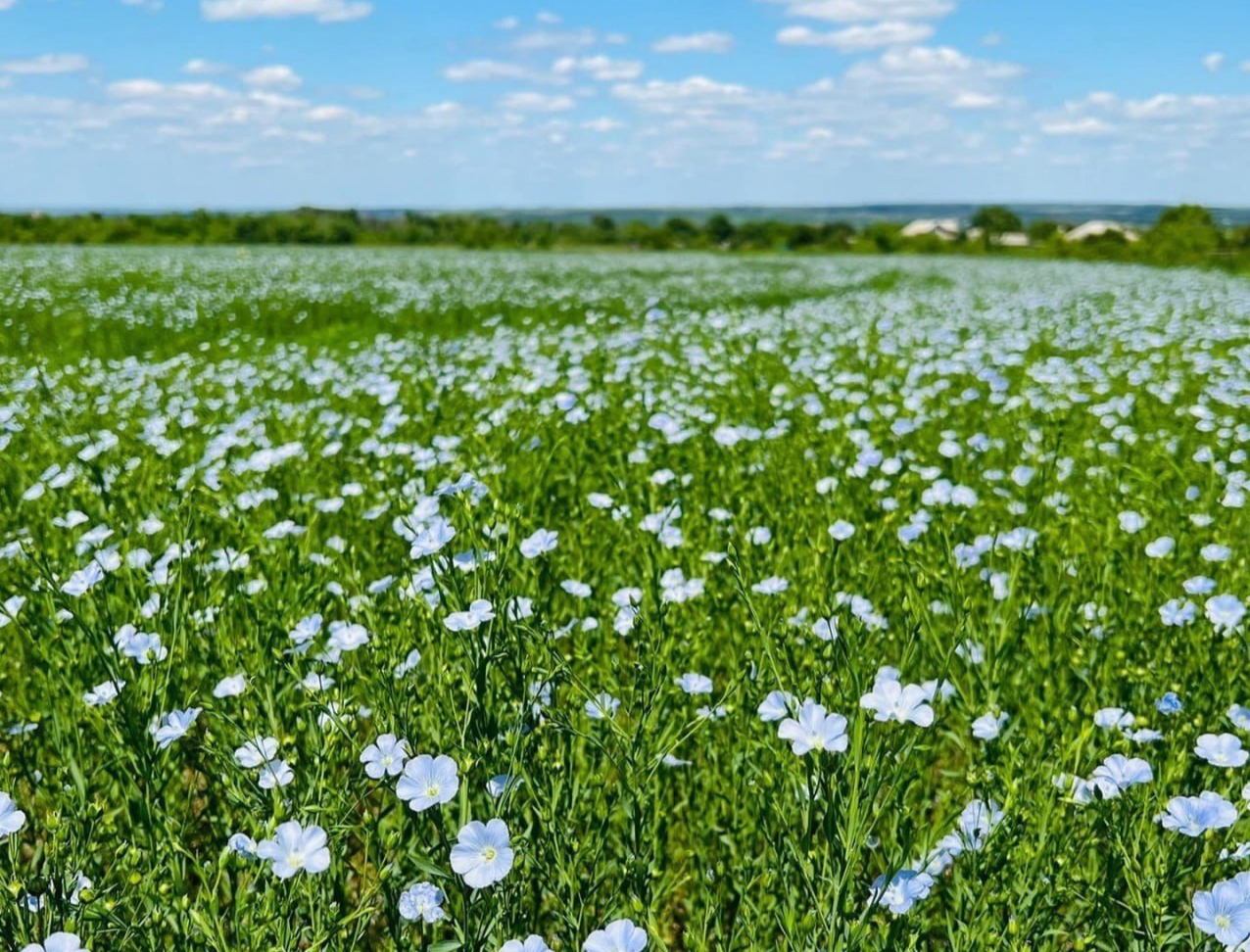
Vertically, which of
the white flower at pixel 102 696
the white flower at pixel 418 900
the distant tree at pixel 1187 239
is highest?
the distant tree at pixel 1187 239

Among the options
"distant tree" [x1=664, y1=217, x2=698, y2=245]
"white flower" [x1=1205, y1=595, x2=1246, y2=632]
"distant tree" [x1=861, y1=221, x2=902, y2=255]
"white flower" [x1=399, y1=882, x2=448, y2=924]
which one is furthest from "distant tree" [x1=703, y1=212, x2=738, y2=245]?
→ "white flower" [x1=399, y1=882, x2=448, y2=924]

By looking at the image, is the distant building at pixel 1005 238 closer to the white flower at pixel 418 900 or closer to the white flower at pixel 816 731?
the white flower at pixel 816 731

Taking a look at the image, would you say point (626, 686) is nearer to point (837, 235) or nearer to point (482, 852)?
point (482, 852)

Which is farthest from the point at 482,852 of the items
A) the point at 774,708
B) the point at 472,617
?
the point at 774,708

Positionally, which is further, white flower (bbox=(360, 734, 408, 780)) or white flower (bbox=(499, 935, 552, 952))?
white flower (bbox=(360, 734, 408, 780))

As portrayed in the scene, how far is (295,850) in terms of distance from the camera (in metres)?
1.34

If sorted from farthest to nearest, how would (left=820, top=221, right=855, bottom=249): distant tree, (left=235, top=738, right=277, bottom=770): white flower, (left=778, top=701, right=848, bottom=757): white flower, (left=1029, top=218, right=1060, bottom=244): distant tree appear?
1. (left=820, top=221, right=855, bottom=249): distant tree
2. (left=1029, top=218, right=1060, bottom=244): distant tree
3. (left=235, top=738, right=277, bottom=770): white flower
4. (left=778, top=701, right=848, bottom=757): white flower

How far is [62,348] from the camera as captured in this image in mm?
9117

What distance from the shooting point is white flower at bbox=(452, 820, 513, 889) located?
132 cm

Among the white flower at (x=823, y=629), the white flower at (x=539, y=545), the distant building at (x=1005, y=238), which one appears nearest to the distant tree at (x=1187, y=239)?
the distant building at (x=1005, y=238)

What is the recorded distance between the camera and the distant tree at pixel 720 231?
60.3 m

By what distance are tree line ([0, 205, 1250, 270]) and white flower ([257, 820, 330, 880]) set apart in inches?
1455

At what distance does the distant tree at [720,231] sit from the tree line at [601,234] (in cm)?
9

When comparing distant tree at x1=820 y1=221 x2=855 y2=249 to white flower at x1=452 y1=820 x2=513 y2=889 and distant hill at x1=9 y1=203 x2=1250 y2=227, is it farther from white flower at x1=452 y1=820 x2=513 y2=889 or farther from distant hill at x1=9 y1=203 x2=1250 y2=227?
white flower at x1=452 y1=820 x2=513 y2=889
